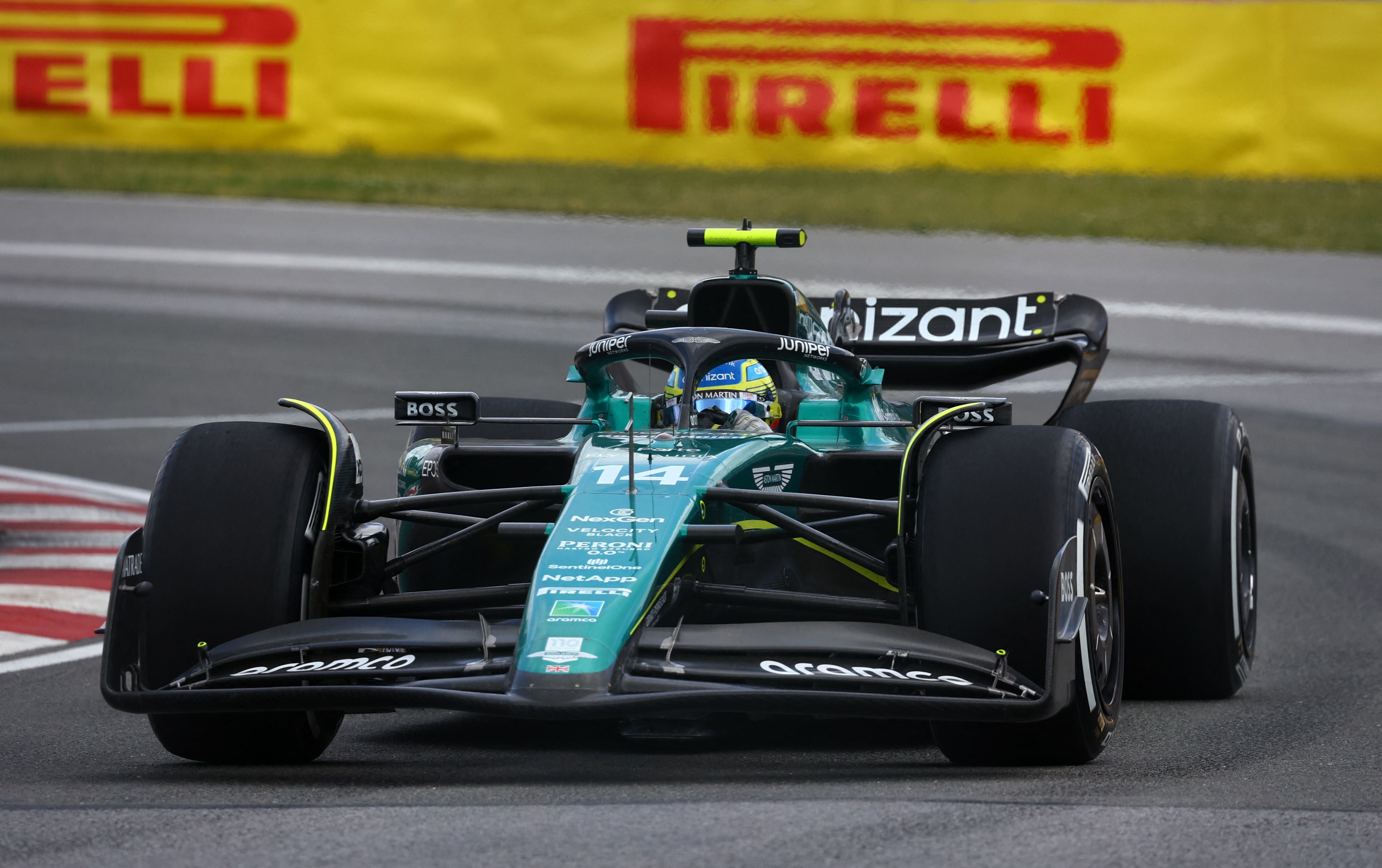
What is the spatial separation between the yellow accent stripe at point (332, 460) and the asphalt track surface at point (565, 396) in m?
0.71

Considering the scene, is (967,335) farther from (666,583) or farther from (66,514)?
(66,514)

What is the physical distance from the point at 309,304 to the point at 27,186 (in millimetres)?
5161

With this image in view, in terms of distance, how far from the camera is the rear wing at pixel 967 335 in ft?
28.7

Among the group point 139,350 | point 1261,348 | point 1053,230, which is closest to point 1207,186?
point 1053,230

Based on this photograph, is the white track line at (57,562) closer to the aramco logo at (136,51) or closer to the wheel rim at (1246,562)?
the wheel rim at (1246,562)

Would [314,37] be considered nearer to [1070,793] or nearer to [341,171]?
[341,171]

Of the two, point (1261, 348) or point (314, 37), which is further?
point (314, 37)

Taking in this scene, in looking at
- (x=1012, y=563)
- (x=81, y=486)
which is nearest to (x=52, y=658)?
(x=81, y=486)

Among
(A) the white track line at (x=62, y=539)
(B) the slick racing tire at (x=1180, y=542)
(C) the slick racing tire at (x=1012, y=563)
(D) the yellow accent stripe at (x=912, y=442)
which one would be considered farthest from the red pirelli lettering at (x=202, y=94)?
(C) the slick racing tire at (x=1012, y=563)

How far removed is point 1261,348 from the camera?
47.1ft

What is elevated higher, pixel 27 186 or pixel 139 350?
pixel 27 186

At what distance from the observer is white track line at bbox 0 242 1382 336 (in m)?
15.0

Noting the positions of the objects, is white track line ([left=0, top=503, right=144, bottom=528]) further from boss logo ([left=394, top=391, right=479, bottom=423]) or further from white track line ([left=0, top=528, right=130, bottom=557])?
boss logo ([left=394, top=391, right=479, bottom=423])

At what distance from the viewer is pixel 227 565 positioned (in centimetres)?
552
